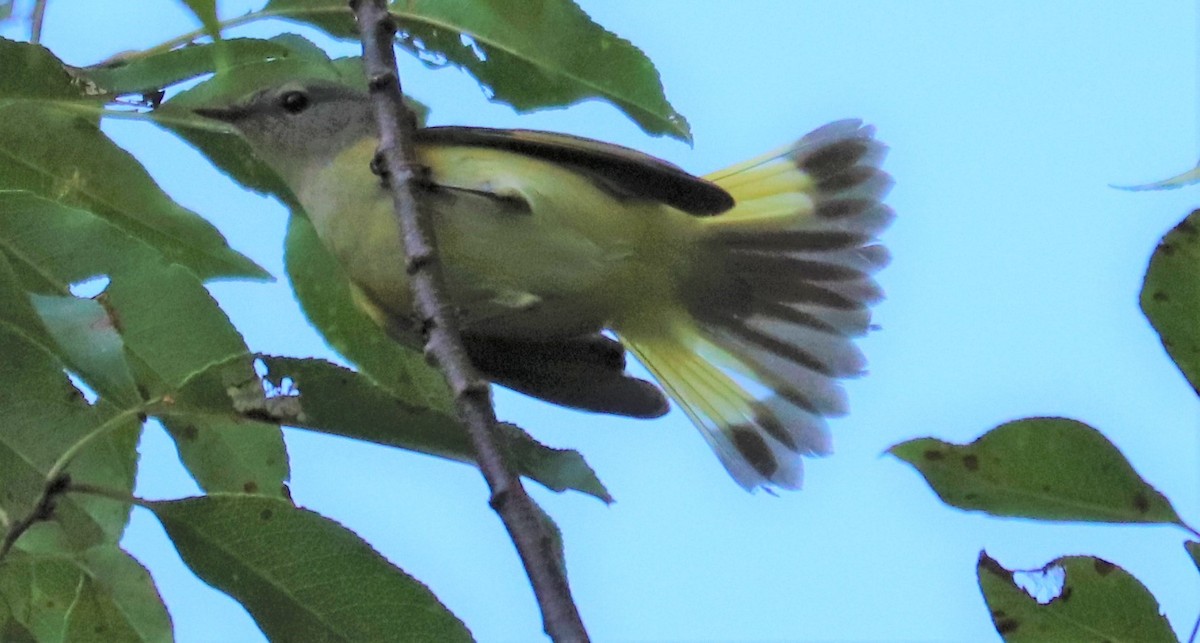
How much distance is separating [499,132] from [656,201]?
0.36 meters

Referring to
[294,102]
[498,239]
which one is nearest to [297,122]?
[294,102]

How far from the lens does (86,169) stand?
1.89m

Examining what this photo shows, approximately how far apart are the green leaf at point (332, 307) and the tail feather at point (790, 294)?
1097 millimetres

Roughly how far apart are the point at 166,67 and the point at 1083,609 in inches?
52.1

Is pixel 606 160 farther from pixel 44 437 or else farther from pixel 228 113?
pixel 44 437

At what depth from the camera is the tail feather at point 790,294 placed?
3.20m

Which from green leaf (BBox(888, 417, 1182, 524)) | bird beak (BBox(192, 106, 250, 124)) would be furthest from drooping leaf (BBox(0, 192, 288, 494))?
bird beak (BBox(192, 106, 250, 124))

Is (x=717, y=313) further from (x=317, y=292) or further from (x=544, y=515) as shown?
(x=544, y=515)

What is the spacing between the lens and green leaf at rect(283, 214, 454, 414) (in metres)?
2.07

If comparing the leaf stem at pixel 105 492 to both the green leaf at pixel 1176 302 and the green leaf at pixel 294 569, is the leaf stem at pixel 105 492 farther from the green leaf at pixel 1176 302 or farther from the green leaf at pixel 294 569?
the green leaf at pixel 1176 302

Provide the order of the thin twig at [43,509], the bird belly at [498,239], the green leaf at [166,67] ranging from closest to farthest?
the thin twig at [43,509], the green leaf at [166,67], the bird belly at [498,239]

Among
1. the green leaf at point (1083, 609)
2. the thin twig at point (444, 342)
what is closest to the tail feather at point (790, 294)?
the thin twig at point (444, 342)

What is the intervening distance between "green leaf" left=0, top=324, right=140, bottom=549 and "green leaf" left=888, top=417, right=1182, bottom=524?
33.0 inches

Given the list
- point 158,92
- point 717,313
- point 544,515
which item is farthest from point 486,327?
point 544,515
